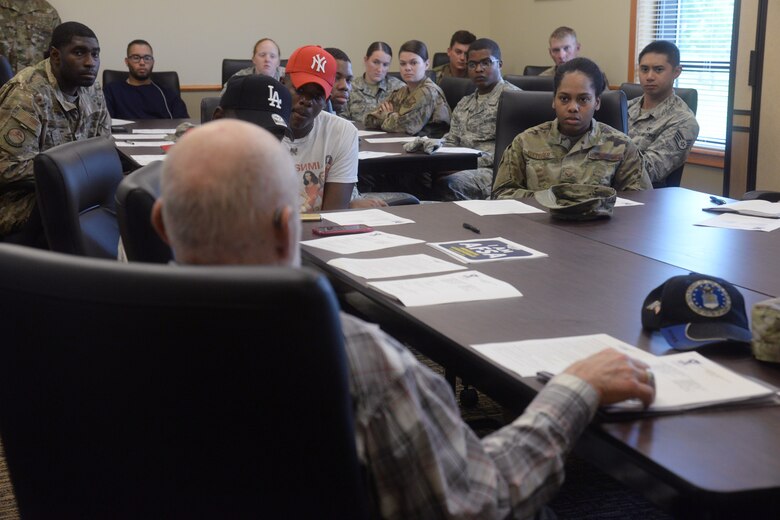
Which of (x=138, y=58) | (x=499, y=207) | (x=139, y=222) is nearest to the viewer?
(x=139, y=222)

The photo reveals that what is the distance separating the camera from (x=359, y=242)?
235cm

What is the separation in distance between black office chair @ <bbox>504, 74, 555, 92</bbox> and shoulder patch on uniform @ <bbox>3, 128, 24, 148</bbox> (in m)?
3.06

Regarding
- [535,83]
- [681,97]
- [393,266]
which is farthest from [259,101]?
[535,83]

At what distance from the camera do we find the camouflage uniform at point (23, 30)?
7.87 m

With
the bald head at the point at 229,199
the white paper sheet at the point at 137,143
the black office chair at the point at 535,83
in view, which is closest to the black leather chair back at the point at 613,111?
the black office chair at the point at 535,83

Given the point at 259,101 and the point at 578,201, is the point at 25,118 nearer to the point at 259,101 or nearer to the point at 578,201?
the point at 259,101

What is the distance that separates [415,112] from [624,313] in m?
4.24

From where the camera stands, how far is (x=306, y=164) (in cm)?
314

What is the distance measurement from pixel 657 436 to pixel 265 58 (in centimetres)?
644

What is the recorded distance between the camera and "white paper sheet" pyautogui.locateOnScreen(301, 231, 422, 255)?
2279 mm

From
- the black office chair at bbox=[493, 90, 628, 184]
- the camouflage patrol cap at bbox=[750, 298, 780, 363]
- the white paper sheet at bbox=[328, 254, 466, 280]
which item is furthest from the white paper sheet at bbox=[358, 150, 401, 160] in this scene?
the camouflage patrol cap at bbox=[750, 298, 780, 363]

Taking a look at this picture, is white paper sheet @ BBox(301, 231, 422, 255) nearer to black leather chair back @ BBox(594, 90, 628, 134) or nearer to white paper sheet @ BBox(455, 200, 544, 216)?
white paper sheet @ BBox(455, 200, 544, 216)

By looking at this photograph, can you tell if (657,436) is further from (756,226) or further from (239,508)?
(756,226)

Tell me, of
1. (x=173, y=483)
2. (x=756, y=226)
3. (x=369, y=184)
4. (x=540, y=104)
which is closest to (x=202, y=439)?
(x=173, y=483)
